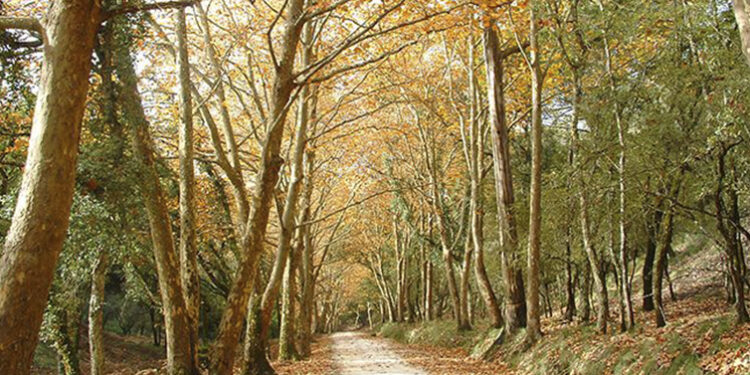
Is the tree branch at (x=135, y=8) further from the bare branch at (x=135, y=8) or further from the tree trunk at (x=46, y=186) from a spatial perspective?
the tree trunk at (x=46, y=186)

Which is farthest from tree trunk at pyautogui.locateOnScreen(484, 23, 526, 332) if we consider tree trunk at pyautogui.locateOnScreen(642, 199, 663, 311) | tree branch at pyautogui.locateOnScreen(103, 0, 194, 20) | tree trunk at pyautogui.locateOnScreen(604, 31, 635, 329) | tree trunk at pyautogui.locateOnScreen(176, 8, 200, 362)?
tree branch at pyautogui.locateOnScreen(103, 0, 194, 20)

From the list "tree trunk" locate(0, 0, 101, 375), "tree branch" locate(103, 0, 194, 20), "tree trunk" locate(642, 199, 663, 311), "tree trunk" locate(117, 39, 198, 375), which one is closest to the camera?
"tree trunk" locate(0, 0, 101, 375)

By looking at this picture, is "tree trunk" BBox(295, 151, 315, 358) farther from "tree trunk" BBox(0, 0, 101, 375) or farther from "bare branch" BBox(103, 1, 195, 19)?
"tree trunk" BBox(0, 0, 101, 375)

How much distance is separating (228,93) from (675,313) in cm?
1454

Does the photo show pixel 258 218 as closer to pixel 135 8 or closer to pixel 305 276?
pixel 135 8

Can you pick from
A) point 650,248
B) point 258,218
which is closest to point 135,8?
point 258,218

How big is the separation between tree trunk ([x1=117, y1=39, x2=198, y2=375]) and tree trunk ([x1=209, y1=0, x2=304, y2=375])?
730mm

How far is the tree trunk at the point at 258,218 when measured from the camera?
7.27 m

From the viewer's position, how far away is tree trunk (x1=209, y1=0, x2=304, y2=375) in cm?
727

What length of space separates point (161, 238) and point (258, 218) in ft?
5.11

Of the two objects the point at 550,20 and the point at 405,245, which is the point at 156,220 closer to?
the point at 550,20

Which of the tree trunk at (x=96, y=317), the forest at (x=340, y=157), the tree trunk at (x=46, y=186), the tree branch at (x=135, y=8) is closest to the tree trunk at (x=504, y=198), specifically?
the forest at (x=340, y=157)

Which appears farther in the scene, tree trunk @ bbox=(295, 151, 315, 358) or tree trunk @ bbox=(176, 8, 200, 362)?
tree trunk @ bbox=(295, 151, 315, 358)

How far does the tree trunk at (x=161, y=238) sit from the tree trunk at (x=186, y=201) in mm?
479
